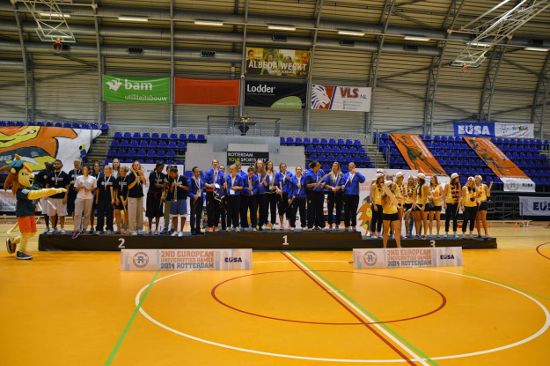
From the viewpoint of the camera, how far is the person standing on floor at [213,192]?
1196 cm

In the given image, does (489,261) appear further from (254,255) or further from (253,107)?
(253,107)

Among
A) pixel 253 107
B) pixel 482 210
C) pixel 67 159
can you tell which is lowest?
pixel 482 210

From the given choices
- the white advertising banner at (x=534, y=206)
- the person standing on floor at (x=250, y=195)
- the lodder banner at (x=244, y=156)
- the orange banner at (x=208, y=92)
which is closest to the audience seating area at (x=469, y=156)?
the white advertising banner at (x=534, y=206)

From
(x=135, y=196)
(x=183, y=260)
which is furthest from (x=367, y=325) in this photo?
(x=135, y=196)

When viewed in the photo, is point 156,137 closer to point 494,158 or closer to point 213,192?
point 213,192

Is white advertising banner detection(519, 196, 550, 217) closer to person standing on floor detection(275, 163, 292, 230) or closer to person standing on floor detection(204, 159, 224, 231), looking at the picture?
person standing on floor detection(275, 163, 292, 230)

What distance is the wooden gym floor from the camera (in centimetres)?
465

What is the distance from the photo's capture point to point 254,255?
37.7ft

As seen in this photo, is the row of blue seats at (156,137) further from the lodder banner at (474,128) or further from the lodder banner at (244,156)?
the lodder banner at (474,128)

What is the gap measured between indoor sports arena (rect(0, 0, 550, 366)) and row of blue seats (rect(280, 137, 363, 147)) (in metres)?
0.14

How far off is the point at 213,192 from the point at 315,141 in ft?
42.5

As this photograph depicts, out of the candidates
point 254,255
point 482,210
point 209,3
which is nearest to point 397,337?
point 254,255

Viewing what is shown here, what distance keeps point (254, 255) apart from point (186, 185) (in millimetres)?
2642

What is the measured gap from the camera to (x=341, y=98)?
2497 centimetres
